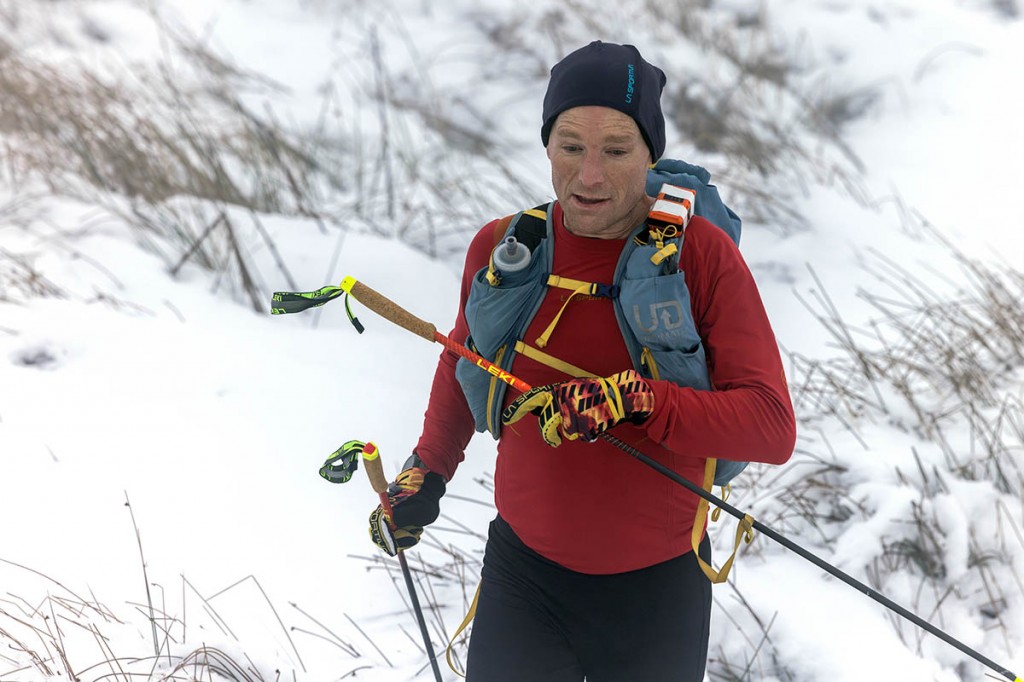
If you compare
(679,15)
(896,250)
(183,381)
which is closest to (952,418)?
(896,250)

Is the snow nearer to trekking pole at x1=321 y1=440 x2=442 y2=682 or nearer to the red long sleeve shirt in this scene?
trekking pole at x1=321 y1=440 x2=442 y2=682

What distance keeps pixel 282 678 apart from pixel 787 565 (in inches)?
63.7

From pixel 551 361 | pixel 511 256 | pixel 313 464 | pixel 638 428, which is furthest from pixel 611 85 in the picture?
pixel 313 464

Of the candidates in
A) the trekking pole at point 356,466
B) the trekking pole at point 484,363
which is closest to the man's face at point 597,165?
the trekking pole at point 484,363

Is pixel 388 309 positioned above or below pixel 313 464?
below

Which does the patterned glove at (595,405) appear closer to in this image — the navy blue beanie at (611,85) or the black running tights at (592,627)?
the black running tights at (592,627)

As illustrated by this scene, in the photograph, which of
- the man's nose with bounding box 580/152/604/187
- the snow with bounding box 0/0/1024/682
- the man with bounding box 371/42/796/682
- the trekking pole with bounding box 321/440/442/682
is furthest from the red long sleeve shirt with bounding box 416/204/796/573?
the snow with bounding box 0/0/1024/682

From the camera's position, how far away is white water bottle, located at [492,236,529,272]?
5.38 feet

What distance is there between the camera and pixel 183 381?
3330 mm

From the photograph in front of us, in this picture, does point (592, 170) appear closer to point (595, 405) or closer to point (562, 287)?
point (562, 287)

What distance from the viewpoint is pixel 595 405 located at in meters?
1.44

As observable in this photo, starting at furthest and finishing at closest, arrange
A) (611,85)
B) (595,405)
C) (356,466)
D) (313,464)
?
(313,464)
(356,466)
(611,85)
(595,405)

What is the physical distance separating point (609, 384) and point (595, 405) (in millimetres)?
45

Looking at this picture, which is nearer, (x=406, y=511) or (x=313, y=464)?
(x=406, y=511)
